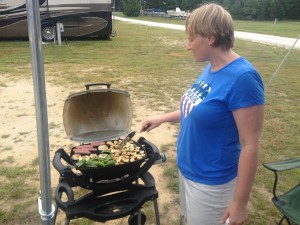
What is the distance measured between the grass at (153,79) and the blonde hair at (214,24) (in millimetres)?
1985

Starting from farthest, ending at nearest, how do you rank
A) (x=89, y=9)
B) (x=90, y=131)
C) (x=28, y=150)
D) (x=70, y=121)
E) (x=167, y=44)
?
(x=167, y=44), (x=89, y=9), (x=28, y=150), (x=90, y=131), (x=70, y=121)

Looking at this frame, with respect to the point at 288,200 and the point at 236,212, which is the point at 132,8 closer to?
the point at 288,200

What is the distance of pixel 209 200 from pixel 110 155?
0.77 m

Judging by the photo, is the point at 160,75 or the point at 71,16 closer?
the point at 160,75

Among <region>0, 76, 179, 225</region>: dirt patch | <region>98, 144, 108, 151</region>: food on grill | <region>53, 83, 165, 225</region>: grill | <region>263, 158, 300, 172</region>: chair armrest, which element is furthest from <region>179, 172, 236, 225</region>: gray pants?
<region>0, 76, 179, 225</region>: dirt patch

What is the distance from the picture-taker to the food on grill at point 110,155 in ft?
6.39

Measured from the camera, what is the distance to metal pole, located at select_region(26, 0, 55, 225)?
1150 mm

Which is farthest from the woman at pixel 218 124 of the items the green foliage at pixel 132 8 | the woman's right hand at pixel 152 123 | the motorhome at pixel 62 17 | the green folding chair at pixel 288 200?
the green foliage at pixel 132 8

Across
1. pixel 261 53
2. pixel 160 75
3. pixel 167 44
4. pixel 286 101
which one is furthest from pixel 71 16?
pixel 286 101

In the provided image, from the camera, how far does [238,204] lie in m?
1.46

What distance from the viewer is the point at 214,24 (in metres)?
1.39

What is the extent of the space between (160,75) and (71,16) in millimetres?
6885

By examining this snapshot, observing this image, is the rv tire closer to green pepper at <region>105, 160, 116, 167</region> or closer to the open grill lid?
the open grill lid

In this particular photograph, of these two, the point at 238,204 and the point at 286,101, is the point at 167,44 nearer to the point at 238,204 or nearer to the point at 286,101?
the point at 286,101
